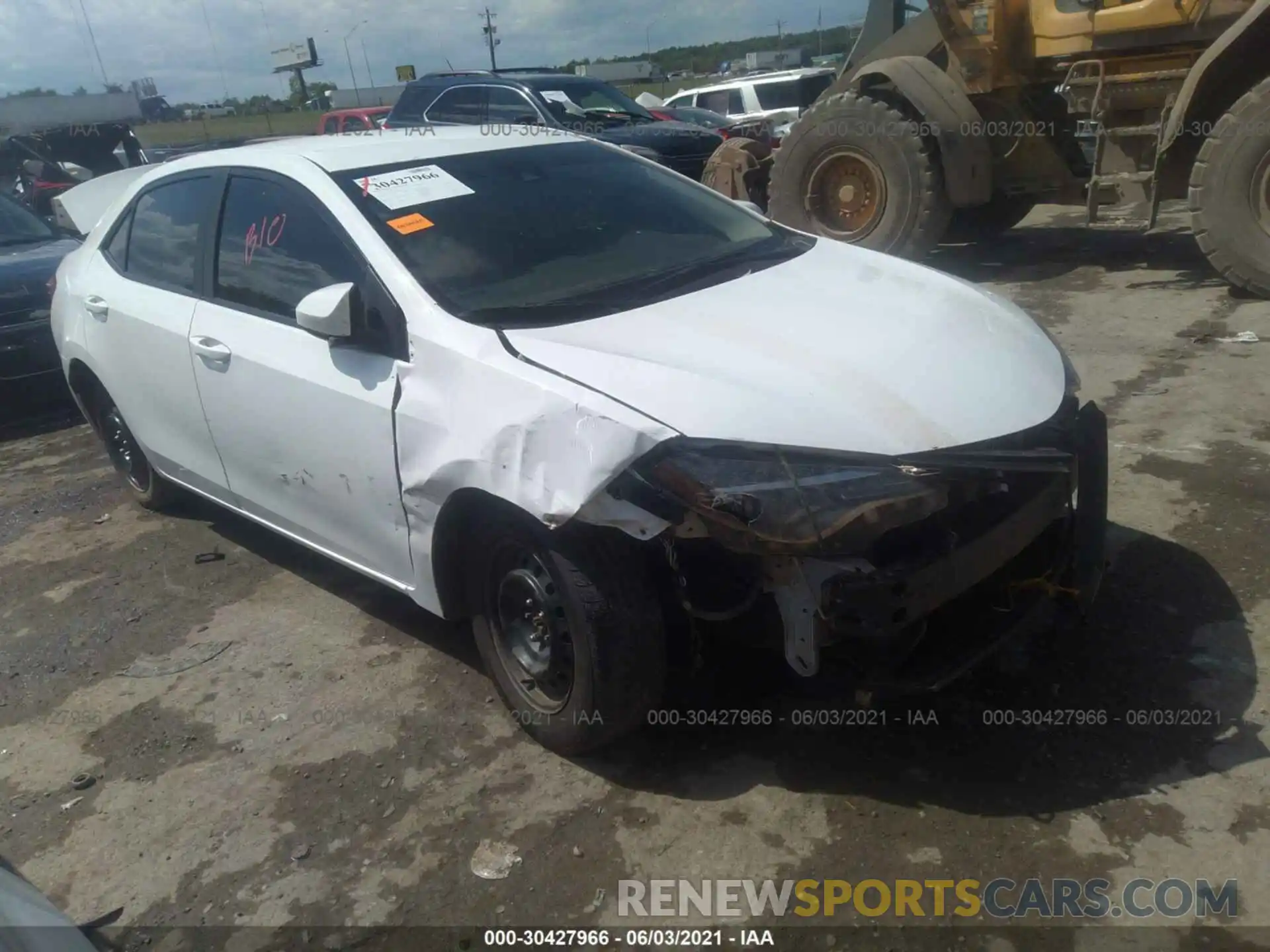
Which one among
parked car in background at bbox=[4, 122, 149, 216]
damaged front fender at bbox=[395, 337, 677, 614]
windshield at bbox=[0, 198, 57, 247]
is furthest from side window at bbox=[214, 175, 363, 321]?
parked car in background at bbox=[4, 122, 149, 216]

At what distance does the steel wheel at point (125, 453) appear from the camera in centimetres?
493

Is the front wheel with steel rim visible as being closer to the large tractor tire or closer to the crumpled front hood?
the crumpled front hood

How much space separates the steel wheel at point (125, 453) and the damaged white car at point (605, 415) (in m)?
1.03

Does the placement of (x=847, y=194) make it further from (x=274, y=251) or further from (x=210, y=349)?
(x=210, y=349)

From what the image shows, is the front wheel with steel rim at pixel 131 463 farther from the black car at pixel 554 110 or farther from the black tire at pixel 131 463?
the black car at pixel 554 110

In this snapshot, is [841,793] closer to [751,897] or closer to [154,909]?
[751,897]

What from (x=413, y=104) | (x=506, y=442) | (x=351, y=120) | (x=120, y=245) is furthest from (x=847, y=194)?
(x=351, y=120)

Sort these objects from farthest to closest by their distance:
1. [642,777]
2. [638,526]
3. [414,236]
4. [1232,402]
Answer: [1232,402] → [414,236] → [642,777] → [638,526]

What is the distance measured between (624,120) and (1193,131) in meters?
6.50

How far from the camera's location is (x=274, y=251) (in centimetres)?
354

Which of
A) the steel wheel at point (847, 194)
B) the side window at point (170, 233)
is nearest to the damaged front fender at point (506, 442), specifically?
the side window at point (170, 233)

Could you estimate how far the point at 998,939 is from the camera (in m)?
2.26

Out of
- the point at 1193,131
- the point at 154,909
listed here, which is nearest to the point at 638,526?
the point at 154,909

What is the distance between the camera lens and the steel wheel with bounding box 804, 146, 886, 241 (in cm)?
837
